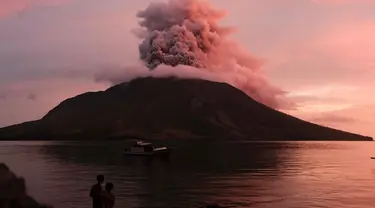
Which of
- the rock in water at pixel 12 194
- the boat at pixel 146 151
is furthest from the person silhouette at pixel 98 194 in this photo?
the boat at pixel 146 151

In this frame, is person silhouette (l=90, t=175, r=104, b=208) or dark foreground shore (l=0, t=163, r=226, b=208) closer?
person silhouette (l=90, t=175, r=104, b=208)

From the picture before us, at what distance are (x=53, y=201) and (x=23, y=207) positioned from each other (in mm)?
16614

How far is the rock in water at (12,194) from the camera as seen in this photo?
1393 inches

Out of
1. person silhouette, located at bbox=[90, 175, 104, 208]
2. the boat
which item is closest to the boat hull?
the boat

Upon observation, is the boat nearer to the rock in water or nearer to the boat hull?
the boat hull

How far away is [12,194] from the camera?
133 feet

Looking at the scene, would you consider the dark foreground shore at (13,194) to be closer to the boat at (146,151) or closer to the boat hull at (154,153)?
the boat hull at (154,153)

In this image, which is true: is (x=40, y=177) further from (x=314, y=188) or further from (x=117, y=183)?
(x=314, y=188)

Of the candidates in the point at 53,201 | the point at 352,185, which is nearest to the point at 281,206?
the point at 53,201

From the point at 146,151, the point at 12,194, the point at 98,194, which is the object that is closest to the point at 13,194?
the point at 12,194

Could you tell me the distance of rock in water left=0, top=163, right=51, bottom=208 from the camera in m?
35.4

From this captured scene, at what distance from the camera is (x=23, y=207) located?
3494cm

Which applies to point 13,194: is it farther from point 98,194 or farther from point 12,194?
point 98,194

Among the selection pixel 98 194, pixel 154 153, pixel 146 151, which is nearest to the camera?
pixel 98 194
